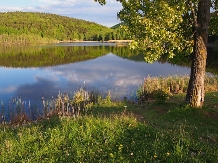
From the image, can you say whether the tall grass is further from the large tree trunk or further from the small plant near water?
the small plant near water

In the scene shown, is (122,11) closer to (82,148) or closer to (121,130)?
(121,130)

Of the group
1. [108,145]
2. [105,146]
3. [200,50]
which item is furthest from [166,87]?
[105,146]

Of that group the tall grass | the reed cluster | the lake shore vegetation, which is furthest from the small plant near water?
the tall grass

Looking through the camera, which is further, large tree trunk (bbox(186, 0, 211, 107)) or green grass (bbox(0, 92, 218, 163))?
large tree trunk (bbox(186, 0, 211, 107))

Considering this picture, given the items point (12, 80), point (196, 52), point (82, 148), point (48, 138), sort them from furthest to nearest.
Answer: point (12, 80) → point (196, 52) → point (48, 138) → point (82, 148)

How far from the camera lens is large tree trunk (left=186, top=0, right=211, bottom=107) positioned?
14188 mm

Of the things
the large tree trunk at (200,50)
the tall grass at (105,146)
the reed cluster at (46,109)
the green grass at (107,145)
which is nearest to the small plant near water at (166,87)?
the reed cluster at (46,109)

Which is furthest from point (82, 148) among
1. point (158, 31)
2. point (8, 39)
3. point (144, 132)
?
point (8, 39)

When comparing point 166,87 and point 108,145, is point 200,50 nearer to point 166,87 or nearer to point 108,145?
point 108,145

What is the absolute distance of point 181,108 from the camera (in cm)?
1483

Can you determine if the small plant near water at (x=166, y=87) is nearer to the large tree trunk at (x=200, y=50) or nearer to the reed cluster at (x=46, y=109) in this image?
the reed cluster at (x=46, y=109)

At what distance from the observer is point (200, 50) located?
14.3m

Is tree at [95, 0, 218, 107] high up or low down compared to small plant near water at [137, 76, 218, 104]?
up

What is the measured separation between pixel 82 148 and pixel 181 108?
834 cm
